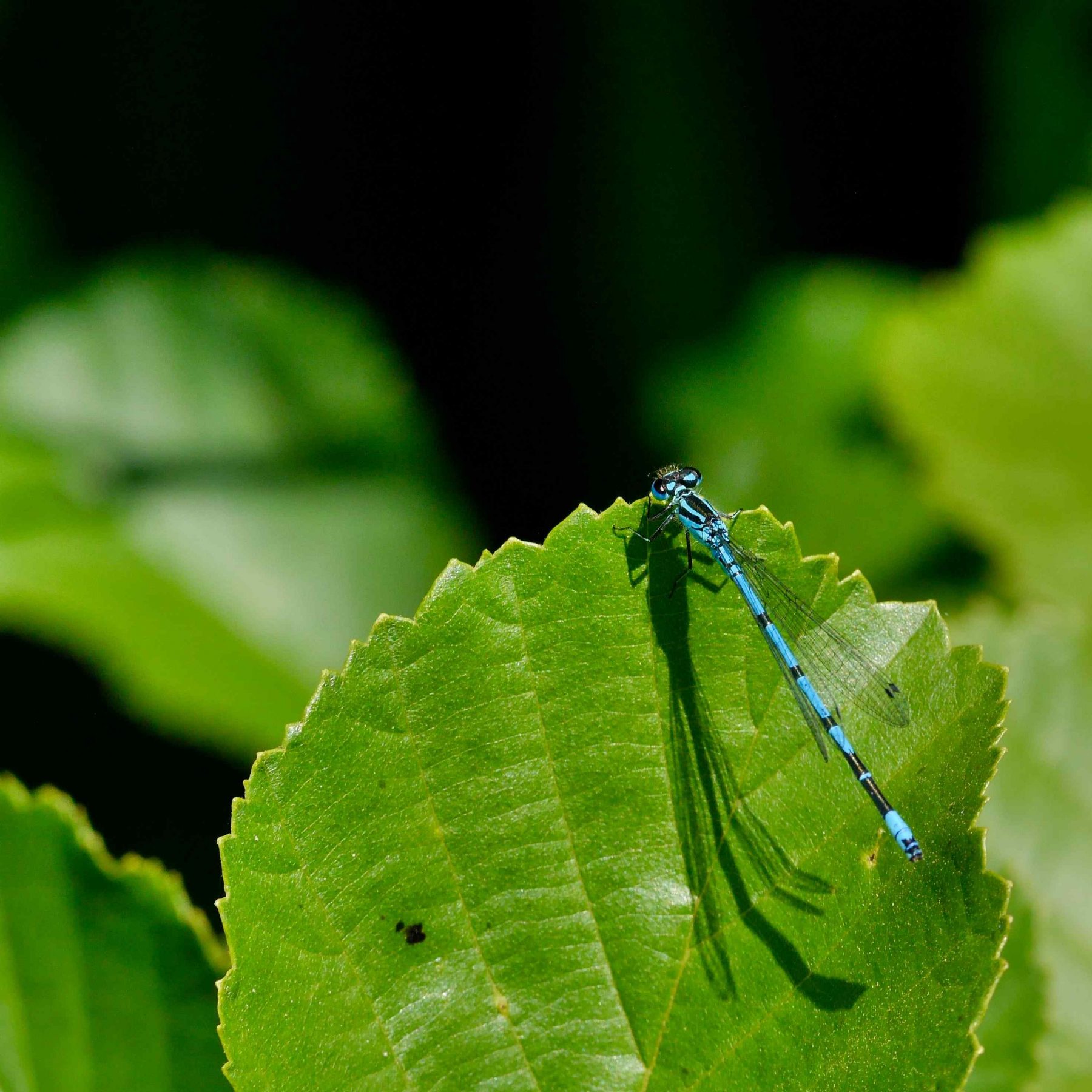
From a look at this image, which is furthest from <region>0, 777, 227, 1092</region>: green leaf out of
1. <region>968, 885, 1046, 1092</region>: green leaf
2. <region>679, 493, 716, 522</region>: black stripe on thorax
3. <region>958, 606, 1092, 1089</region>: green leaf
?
<region>958, 606, 1092, 1089</region>: green leaf

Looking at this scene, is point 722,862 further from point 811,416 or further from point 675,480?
point 811,416

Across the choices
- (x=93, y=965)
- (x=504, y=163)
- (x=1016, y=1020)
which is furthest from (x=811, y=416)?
(x=93, y=965)

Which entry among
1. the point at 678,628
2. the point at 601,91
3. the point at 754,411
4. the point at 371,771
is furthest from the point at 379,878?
the point at 601,91

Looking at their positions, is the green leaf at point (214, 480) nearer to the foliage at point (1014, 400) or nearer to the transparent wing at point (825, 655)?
the foliage at point (1014, 400)

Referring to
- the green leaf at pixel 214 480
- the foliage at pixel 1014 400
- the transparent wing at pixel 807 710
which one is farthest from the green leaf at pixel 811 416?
the transparent wing at pixel 807 710

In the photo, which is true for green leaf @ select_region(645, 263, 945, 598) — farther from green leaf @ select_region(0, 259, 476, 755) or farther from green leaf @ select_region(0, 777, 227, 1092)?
green leaf @ select_region(0, 777, 227, 1092)

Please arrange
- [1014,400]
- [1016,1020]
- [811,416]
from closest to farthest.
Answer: [1016,1020], [1014,400], [811,416]
